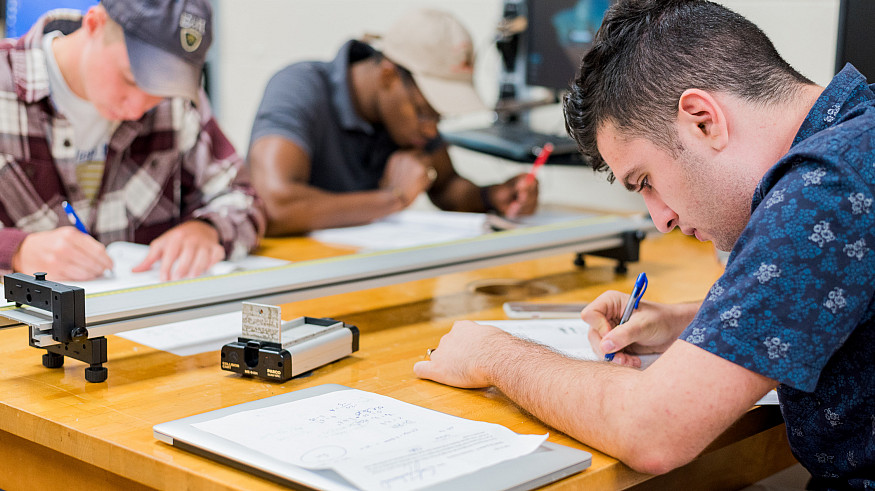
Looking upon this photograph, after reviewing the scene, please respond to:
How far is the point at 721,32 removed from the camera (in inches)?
36.4

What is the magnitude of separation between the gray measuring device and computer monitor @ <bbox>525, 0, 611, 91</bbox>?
1.50 meters

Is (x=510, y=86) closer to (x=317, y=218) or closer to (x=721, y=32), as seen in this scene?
(x=317, y=218)

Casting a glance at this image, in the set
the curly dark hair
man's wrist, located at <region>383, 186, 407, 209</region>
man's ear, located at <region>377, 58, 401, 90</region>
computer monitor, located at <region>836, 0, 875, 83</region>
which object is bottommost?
man's wrist, located at <region>383, 186, 407, 209</region>

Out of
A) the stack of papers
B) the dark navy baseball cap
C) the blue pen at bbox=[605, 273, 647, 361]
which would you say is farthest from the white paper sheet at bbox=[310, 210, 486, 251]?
the blue pen at bbox=[605, 273, 647, 361]

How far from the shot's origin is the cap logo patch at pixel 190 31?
62.2 inches

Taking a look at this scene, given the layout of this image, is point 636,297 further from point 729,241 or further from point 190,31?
point 190,31

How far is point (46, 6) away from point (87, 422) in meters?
1.16

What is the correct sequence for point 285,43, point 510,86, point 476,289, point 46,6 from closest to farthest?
point 476,289, point 46,6, point 510,86, point 285,43

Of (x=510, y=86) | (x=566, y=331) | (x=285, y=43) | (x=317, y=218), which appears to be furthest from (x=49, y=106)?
(x=285, y=43)

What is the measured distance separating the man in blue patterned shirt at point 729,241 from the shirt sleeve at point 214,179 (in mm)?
914

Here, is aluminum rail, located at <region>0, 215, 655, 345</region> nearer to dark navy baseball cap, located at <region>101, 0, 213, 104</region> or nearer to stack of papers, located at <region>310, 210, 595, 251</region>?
stack of papers, located at <region>310, 210, 595, 251</region>

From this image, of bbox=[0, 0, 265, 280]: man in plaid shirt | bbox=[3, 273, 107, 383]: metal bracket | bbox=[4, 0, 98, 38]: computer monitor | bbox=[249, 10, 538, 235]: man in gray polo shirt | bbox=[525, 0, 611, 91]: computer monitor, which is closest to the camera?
bbox=[3, 273, 107, 383]: metal bracket

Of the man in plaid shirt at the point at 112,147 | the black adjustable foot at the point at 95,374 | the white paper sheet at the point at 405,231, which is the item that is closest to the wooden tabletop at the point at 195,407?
the black adjustable foot at the point at 95,374

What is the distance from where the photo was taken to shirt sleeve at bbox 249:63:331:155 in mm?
2275
